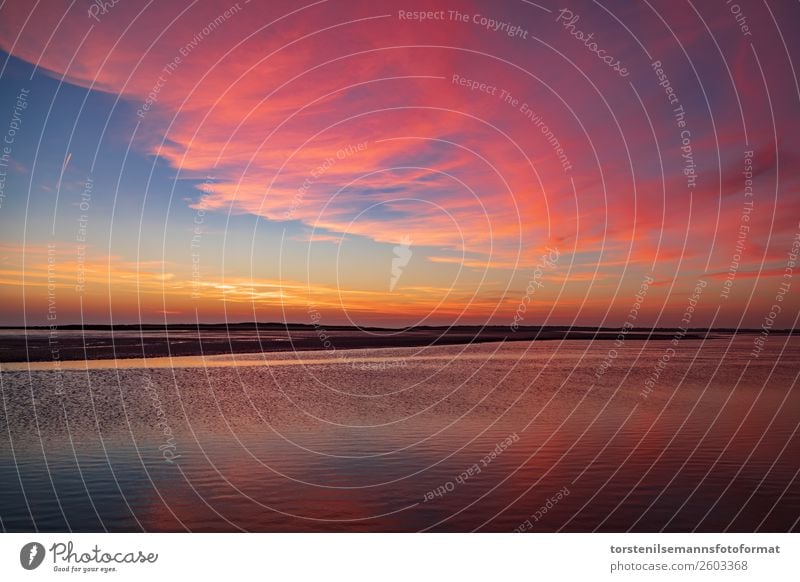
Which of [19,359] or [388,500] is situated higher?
[19,359]

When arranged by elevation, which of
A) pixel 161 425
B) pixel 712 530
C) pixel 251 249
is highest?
pixel 251 249

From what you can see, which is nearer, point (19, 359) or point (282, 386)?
point (282, 386)

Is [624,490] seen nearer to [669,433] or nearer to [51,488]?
[669,433]

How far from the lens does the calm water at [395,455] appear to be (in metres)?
16.1

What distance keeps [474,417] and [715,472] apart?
1035 centimetres

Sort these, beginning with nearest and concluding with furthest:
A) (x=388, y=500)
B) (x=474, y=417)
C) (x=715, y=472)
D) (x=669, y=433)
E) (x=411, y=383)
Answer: (x=388, y=500), (x=715, y=472), (x=669, y=433), (x=474, y=417), (x=411, y=383)

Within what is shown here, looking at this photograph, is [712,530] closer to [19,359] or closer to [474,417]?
[474,417]

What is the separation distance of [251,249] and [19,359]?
90.6 ft

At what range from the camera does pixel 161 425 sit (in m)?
26.2

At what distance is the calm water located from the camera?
1606cm

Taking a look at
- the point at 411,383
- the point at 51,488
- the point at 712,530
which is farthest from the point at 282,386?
the point at 712,530

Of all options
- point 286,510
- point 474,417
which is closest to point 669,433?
point 474,417

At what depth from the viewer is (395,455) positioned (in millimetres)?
21422
